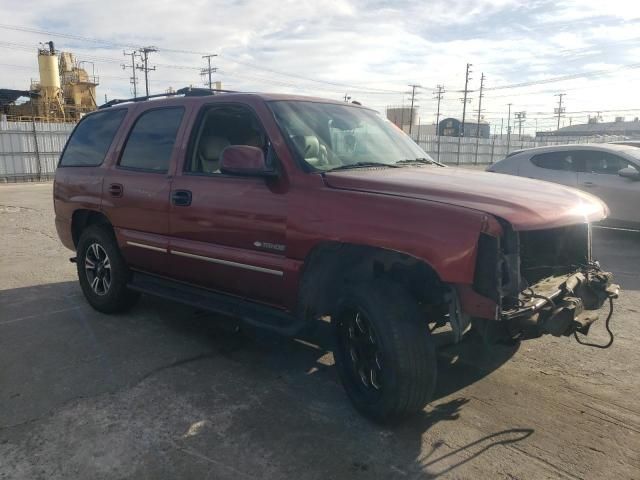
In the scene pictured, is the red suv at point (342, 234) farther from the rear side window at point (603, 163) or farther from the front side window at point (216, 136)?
the rear side window at point (603, 163)

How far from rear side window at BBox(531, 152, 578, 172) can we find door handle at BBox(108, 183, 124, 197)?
7.50 metres

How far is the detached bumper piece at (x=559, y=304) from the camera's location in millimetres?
2869

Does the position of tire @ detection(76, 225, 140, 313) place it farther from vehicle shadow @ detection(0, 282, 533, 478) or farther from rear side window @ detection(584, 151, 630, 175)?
rear side window @ detection(584, 151, 630, 175)

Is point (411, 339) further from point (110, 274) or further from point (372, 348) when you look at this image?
point (110, 274)

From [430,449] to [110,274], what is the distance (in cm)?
345

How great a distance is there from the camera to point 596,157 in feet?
29.4

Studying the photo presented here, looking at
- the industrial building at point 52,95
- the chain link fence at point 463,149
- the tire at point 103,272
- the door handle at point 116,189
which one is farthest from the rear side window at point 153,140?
the chain link fence at point 463,149

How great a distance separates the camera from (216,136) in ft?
14.1

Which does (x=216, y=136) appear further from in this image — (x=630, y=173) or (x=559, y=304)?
(x=630, y=173)

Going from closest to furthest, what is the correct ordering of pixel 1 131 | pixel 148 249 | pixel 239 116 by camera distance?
pixel 239 116 → pixel 148 249 → pixel 1 131

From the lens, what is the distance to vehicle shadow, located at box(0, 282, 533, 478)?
9.57ft

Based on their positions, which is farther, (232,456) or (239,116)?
(239,116)

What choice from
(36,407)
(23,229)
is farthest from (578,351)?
(23,229)

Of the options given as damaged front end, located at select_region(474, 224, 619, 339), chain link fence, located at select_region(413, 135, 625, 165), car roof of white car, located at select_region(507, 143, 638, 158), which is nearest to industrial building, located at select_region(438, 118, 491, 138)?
chain link fence, located at select_region(413, 135, 625, 165)
